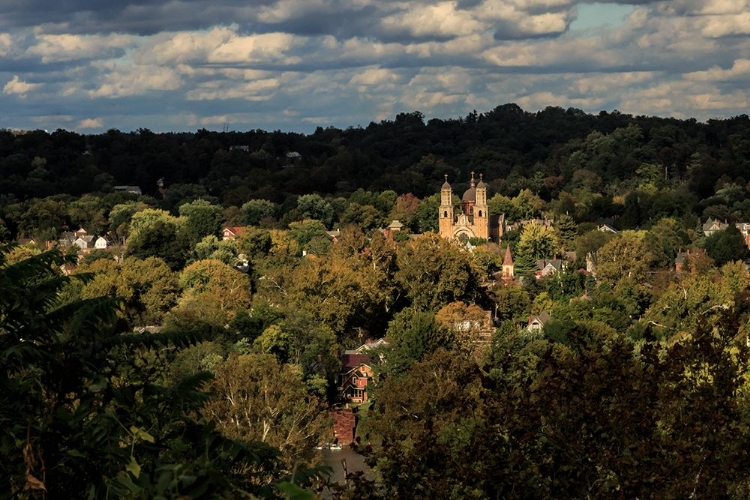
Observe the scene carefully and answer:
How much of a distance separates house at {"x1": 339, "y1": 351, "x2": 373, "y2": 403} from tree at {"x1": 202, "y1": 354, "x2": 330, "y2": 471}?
542 inches

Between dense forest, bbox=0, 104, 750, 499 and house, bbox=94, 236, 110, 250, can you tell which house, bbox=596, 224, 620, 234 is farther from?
house, bbox=94, 236, 110, 250

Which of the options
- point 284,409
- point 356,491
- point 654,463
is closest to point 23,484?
point 356,491

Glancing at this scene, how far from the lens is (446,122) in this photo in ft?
619

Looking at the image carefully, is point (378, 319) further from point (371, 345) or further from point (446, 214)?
point (446, 214)

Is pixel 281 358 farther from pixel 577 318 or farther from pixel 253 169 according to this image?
pixel 253 169

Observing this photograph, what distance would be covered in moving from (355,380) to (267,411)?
1674cm

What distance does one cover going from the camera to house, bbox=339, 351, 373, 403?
1773 inches

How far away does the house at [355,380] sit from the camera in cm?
4503

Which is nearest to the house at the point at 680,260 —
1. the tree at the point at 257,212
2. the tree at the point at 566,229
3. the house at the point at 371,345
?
the tree at the point at 566,229

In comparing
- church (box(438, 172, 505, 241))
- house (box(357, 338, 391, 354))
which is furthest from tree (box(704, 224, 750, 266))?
house (box(357, 338, 391, 354))

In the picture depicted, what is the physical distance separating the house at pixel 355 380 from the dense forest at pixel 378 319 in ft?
1.48

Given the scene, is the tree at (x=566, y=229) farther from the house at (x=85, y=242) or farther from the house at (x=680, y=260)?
the house at (x=85, y=242)

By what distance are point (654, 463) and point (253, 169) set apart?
390 ft

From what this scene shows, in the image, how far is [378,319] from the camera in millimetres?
55844
